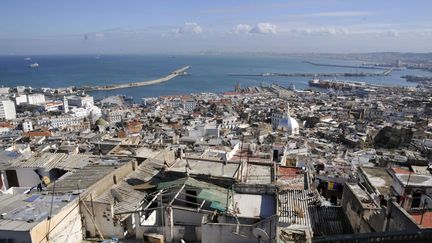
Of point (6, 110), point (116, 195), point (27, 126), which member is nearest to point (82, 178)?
point (116, 195)

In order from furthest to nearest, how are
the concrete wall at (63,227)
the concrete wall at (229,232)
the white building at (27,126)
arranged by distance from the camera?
the white building at (27,126)
the concrete wall at (229,232)
the concrete wall at (63,227)

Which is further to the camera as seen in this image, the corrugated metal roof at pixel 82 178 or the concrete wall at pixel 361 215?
the corrugated metal roof at pixel 82 178

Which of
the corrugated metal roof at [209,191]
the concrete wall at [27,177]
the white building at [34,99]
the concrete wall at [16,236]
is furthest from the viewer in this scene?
the white building at [34,99]

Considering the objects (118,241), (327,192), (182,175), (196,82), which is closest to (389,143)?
(327,192)

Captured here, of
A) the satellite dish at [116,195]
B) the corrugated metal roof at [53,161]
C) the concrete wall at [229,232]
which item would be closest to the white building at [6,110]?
the corrugated metal roof at [53,161]

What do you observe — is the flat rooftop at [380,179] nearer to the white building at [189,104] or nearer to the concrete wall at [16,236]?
the concrete wall at [16,236]

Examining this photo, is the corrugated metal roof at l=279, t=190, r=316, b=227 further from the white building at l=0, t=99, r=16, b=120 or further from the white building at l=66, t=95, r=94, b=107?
the white building at l=66, t=95, r=94, b=107

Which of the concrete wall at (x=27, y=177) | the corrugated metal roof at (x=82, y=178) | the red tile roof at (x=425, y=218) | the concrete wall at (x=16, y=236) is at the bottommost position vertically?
the concrete wall at (x=27, y=177)

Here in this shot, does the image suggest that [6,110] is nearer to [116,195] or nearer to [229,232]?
[116,195]

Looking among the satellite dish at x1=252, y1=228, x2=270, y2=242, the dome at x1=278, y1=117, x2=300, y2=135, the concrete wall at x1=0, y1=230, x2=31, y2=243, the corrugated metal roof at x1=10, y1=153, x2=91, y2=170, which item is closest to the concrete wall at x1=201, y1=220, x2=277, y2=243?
the satellite dish at x1=252, y1=228, x2=270, y2=242
